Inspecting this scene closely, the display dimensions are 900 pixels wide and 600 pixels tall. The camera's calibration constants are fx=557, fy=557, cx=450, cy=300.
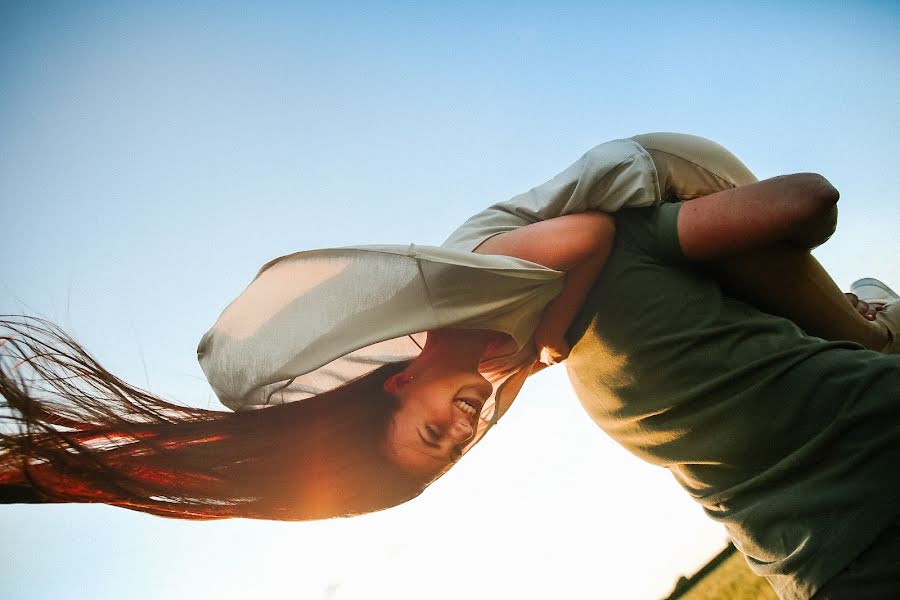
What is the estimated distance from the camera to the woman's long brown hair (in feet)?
4.94

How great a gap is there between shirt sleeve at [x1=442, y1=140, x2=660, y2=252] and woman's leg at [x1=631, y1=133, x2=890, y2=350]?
9 centimetres

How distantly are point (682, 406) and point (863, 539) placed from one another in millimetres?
467

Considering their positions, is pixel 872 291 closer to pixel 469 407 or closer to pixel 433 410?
pixel 469 407

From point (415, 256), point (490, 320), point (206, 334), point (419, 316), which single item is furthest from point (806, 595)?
point (206, 334)

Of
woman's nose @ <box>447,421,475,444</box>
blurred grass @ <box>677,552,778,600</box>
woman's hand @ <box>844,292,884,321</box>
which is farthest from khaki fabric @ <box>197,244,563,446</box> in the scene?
blurred grass @ <box>677,552,778,600</box>

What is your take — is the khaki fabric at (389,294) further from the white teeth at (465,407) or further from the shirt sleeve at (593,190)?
the white teeth at (465,407)

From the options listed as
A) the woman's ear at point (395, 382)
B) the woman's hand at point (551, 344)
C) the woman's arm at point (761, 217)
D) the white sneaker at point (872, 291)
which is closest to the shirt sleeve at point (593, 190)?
the woman's arm at point (761, 217)

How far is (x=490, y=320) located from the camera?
4.87 feet

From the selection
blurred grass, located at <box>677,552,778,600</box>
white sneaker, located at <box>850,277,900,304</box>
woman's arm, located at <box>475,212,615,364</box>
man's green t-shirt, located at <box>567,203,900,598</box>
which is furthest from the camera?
blurred grass, located at <box>677,552,778,600</box>

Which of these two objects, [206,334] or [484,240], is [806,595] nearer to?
[484,240]

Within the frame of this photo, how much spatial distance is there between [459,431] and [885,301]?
165 cm

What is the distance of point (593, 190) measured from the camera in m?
1.55

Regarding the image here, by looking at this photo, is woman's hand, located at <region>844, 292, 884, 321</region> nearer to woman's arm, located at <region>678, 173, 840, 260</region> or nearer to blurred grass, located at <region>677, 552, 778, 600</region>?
woman's arm, located at <region>678, 173, 840, 260</region>

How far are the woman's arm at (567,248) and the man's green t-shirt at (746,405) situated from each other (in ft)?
0.16
